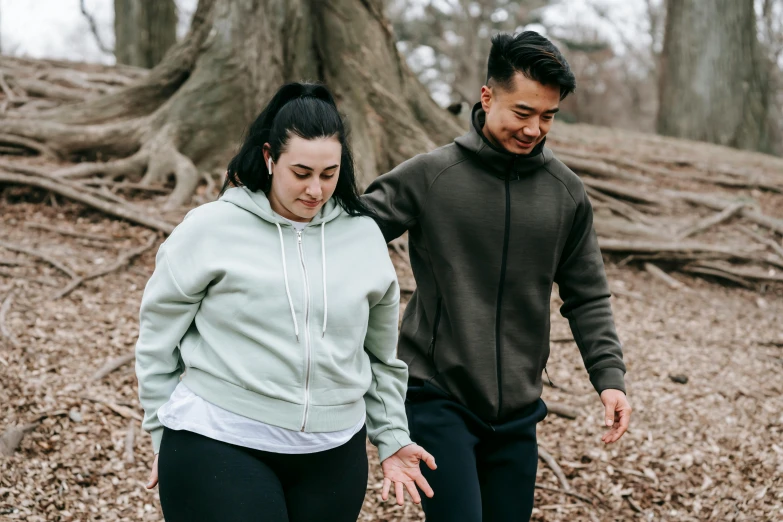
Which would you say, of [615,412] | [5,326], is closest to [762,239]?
[615,412]

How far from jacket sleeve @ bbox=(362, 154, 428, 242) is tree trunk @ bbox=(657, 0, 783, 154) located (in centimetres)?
985

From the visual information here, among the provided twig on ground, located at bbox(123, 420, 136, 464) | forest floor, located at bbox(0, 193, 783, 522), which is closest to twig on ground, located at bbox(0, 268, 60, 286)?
forest floor, located at bbox(0, 193, 783, 522)

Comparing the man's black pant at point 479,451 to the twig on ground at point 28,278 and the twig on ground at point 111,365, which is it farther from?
the twig on ground at point 28,278

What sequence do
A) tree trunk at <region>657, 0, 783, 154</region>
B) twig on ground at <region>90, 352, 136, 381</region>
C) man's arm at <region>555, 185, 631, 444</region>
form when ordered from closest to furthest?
1. man's arm at <region>555, 185, 631, 444</region>
2. twig on ground at <region>90, 352, 136, 381</region>
3. tree trunk at <region>657, 0, 783, 154</region>

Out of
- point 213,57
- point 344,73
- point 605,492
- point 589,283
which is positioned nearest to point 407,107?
point 344,73

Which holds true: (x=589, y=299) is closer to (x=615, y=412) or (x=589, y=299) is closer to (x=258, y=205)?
(x=615, y=412)

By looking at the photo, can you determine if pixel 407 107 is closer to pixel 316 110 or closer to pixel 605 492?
pixel 605 492

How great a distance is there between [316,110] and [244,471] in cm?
91

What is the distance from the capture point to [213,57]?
20.7 ft

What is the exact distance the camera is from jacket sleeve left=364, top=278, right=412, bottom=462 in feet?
7.27

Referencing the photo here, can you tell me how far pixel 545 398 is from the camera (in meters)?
4.68

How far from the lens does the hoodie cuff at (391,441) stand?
223cm

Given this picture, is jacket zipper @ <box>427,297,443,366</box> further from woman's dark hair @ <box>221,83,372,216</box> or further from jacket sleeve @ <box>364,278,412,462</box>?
woman's dark hair @ <box>221,83,372,216</box>

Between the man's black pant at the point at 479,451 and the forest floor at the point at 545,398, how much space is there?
4.73 feet
